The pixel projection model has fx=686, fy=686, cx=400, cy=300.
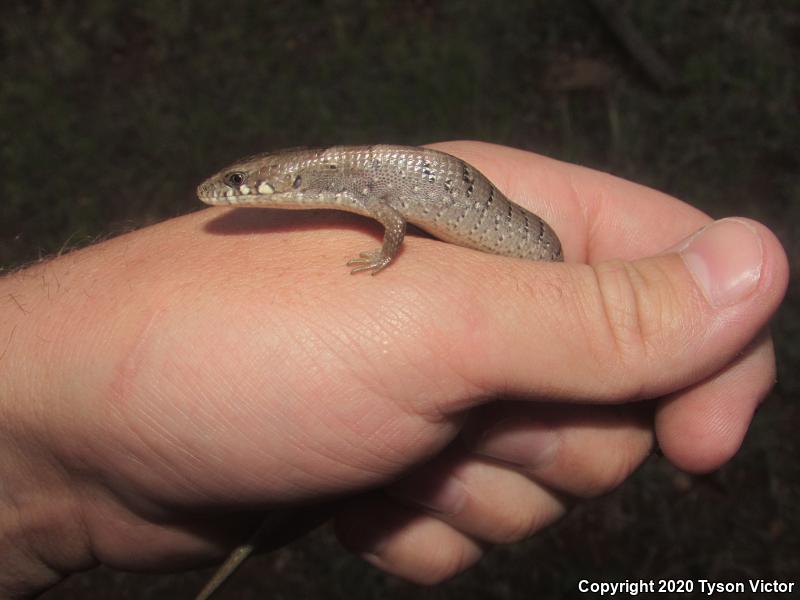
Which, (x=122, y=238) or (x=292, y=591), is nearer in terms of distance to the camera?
(x=122, y=238)

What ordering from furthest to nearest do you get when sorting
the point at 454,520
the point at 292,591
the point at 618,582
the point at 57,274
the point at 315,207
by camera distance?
the point at 292,591
the point at 618,582
the point at 454,520
the point at 315,207
the point at 57,274

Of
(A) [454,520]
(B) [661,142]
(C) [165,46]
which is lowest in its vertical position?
(A) [454,520]

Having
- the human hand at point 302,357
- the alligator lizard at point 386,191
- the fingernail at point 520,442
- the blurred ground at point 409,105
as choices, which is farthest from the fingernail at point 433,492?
the blurred ground at point 409,105

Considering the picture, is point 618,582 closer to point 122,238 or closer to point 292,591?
point 292,591

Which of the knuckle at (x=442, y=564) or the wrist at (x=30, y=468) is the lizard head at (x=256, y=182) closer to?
the wrist at (x=30, y=468)

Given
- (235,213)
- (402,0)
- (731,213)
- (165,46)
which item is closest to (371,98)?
(402,0)

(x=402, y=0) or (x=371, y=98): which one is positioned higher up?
(x=402, y=0)

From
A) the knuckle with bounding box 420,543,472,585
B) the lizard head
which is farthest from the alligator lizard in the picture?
the knuckle with bounding box 420,543,472,585
